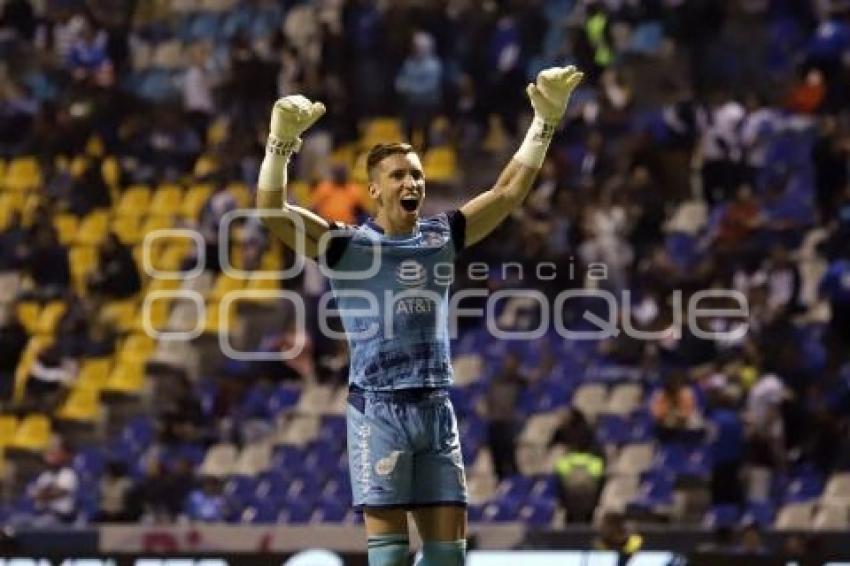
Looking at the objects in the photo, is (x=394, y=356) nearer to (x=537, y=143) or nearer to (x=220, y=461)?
(x=537, y=143)

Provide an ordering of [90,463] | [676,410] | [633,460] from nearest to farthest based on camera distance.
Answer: [676,410]
[633,460]
[90,463]

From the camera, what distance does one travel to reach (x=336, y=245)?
9672 millimetres

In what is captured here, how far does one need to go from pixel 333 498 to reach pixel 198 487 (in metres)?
1.41

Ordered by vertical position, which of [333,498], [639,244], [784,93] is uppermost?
[784,93]

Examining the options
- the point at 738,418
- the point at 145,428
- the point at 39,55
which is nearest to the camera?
the point at 738,418

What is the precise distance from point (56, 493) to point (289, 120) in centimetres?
1255

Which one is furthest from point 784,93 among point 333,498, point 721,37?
point 333,498

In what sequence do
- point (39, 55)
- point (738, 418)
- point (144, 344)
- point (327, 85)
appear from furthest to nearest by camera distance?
1. point (39, 55)
2. point (327, 85)
3. point (144, 344)
4. point (738, 418)

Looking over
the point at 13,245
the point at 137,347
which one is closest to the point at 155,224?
the point at 13,245

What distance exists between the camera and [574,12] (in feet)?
80.6

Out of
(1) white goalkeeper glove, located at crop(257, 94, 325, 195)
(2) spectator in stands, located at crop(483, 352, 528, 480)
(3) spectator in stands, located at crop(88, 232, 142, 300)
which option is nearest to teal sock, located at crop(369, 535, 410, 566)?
(1) white goalkeeper glove, located at crop(257, 94, 325, 195)

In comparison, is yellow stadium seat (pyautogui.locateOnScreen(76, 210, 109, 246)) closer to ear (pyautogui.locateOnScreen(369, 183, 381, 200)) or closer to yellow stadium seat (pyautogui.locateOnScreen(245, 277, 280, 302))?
yellow stadium seat (pyautogui.locateOnScreen(245, 277, 280, 302))

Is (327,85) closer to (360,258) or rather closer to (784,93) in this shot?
(784,93)

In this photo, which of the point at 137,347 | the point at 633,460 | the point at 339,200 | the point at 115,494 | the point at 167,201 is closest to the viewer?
the point at 633,460
